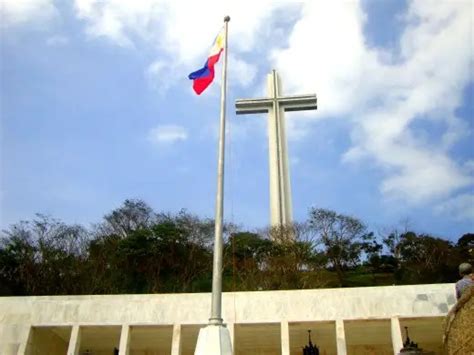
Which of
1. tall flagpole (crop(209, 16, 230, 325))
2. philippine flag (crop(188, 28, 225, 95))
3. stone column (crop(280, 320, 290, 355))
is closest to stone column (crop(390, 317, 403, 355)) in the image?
stone column (crop(280, 320, 290, 355))

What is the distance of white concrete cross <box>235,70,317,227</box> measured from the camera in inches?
1078

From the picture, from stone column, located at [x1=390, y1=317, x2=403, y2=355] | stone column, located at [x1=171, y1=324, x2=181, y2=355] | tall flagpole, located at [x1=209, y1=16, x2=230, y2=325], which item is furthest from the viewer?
stone column, located at [x1=171, y1=324, x2=181, y2=355]

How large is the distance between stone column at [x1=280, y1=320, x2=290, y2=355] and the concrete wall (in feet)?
0.10

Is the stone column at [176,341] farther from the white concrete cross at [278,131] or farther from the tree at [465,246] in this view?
the tree at [465,246]

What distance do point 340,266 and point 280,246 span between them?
3643mm

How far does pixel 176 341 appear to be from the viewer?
14914 mm

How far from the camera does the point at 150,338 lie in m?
16.8

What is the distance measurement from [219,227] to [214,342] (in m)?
2.01

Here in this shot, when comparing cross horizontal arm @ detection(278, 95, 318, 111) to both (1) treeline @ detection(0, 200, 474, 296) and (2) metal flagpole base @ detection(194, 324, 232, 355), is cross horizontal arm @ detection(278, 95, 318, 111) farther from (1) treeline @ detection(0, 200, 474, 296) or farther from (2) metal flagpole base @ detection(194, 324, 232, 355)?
(2) metal flagpole base @ detection(194, 324, 232, 355)

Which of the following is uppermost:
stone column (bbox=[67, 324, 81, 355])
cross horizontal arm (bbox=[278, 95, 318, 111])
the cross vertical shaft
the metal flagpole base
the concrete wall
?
cross horizontal arm (bbox=[278, 95, 318, 111])

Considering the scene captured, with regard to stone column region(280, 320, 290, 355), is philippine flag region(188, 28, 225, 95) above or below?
above

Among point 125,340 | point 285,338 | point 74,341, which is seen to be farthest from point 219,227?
point 74,341

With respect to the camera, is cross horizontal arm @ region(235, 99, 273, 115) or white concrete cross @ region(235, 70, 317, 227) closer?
white concrete cross @ region(235, 70, 317, 227)

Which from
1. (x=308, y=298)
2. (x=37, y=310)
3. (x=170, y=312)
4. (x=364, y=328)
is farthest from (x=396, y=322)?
(x=37, y=310)
